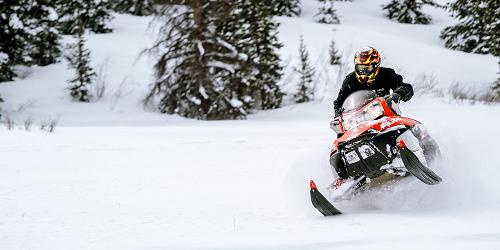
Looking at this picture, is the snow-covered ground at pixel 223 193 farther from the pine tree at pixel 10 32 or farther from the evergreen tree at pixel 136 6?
the pine tree at pixel 10 32

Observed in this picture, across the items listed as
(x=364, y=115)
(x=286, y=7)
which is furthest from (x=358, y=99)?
(x=286, y=7)

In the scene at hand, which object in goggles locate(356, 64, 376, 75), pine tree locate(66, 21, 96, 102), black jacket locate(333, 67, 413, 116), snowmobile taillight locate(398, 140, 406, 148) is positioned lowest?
pine tree locate(66, 21, 96, 102)

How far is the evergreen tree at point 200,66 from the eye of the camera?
2047 centimetres

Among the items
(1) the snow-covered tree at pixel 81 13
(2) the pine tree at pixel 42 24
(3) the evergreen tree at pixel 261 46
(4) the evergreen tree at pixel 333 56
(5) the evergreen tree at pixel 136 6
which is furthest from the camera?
(4) the evergreen tree at pixel 333 56

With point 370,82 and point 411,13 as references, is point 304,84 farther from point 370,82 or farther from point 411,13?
point 370,82

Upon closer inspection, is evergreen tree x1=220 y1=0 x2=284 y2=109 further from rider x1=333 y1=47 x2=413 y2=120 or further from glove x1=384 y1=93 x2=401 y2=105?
glove x1=384 y1=93 x2=401 y2=105

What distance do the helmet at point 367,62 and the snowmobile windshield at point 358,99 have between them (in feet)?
1.02

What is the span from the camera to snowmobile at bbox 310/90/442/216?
6020 millimetres

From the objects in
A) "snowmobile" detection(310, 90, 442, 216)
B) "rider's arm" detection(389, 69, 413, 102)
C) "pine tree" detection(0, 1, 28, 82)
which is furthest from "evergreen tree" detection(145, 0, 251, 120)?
"snowmobile" detection(310, 90, 442, 216)

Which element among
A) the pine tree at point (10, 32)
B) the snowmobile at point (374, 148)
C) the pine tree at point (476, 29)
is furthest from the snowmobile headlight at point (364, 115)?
the pine tree at point (476, 29)

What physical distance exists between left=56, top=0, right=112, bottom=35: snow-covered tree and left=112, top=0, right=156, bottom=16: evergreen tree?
54.0 inches

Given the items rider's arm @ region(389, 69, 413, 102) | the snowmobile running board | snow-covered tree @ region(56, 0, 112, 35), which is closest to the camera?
the snowmobile running board

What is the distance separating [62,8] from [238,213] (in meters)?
28.2

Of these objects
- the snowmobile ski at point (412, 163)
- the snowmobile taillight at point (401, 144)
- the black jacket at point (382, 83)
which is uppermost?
the black jacket at point (382, 83)
